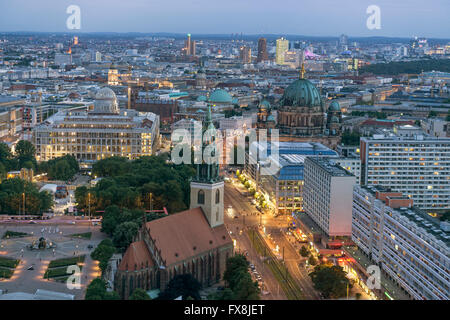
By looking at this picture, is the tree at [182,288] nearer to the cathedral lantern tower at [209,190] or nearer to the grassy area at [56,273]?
the cathedral lantern tower at [209,190]

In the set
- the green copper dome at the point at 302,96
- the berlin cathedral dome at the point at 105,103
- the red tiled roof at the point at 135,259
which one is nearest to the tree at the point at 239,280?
the red tiled roof at the point at 135,259

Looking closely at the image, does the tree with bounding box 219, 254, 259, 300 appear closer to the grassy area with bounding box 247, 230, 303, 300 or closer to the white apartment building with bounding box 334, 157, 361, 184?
the grassy area with bounding box 247, 230, 303, 300

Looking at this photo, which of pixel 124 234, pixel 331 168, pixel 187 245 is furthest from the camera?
pixel 331 168

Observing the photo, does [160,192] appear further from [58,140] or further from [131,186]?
[58,140]

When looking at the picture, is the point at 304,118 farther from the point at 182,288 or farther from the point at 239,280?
the point at 182,288

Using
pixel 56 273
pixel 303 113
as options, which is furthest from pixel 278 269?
pixel 303 113

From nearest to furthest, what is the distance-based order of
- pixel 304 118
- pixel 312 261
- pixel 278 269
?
pixel 278 269 < pixel 312 261 < pixel 304 118

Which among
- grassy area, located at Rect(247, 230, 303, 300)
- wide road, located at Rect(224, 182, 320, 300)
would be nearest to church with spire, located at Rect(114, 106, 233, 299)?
grassy area, located at Rect(247, 230, 303, 300)
